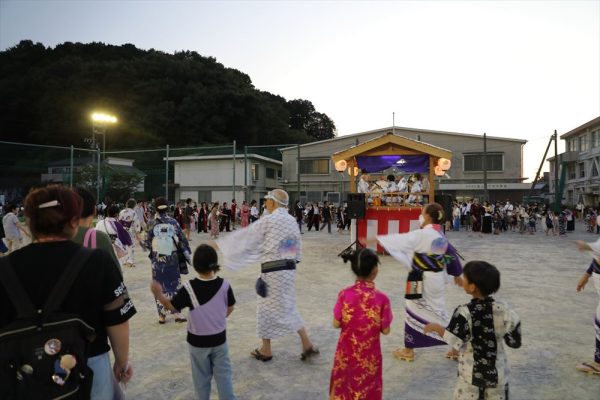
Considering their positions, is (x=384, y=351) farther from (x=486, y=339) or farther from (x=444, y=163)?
(x=444, y=163)

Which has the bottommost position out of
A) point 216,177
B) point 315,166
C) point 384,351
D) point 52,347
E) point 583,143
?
point 384,351

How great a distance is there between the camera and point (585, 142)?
40531mm

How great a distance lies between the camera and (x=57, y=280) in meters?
1.74

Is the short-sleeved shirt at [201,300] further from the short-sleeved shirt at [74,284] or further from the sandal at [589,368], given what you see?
the sandal at [589,368]

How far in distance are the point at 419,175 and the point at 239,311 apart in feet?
27.6

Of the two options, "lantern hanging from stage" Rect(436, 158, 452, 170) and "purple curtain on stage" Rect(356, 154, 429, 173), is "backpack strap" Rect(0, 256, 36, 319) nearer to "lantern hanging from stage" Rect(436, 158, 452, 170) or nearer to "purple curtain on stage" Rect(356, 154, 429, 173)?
"purple curtain on stage" Rect(356, 154, 429, 173)

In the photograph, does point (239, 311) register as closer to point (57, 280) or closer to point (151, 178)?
point (57, 280)

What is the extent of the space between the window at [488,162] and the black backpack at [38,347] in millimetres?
33952

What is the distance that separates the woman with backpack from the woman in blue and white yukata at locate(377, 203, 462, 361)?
8.88 ft

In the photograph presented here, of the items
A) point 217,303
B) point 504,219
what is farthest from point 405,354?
point 504,219

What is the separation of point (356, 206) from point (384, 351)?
721cm

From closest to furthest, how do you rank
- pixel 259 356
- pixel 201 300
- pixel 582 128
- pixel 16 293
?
pixel 16 293
pixel 201 300
pixel 259 356
pixel 582 128

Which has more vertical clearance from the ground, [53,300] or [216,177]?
[216,177]

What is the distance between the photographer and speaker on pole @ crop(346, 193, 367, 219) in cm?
1155
